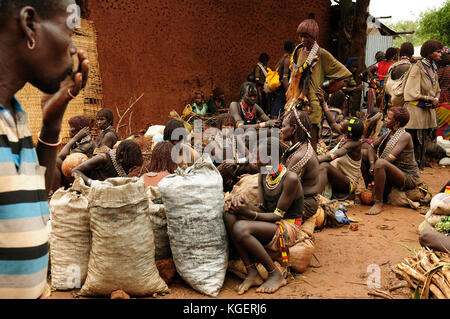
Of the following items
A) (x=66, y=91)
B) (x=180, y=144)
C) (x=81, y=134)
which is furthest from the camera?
(x=81, y=134)

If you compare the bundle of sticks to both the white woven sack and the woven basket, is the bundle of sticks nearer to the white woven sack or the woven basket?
the white woven sack

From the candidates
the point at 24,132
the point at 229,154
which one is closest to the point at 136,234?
the point at 24,132

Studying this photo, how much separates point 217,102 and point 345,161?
12.6ft

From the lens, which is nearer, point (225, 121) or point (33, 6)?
point (33, 6)

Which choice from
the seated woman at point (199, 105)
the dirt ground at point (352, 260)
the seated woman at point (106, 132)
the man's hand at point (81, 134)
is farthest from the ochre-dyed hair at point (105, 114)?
the seated woman at point (199, 105)

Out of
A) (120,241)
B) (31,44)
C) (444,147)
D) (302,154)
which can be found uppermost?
(31,44)

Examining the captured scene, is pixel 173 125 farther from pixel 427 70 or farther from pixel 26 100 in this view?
pixel 427 70

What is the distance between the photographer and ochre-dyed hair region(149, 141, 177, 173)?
402 cm

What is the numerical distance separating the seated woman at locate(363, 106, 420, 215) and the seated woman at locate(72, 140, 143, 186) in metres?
3.30

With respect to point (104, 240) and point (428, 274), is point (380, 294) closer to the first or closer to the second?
point (428, 274)

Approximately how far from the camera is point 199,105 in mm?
8531

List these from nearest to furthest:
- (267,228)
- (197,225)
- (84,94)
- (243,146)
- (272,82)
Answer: (197,225), (267,228), (243,146), (84,94), (272,82)

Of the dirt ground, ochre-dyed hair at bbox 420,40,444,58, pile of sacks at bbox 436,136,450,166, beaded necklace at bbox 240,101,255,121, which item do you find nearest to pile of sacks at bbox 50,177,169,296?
the dirt ground

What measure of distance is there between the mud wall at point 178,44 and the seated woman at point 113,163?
11.0 ft
